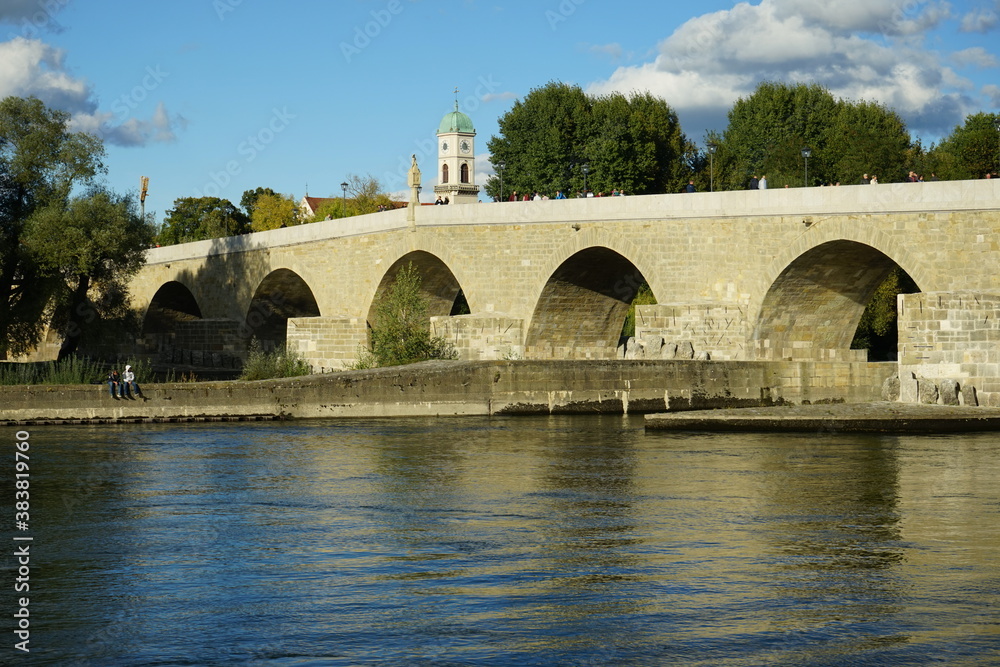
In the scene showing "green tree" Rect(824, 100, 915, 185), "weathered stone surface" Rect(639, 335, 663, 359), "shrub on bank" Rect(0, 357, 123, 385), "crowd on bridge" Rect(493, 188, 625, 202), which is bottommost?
"shrub on bank" Rect(0, 357, 123, 385)

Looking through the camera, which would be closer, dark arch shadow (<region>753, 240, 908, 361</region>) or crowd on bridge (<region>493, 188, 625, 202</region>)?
dark arch shadow (<region>753, 240, 908, 361</region>)

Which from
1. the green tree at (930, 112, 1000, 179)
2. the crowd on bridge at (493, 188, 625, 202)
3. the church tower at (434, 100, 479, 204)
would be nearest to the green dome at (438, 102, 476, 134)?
the church tower at (434, 100, 479, 204)

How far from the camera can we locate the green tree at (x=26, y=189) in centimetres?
2778

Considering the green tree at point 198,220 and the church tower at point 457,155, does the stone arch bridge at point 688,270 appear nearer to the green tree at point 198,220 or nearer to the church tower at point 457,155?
the green tree at point 198,220

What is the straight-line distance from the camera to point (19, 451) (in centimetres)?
1834

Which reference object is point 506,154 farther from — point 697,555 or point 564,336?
→ point 697,555

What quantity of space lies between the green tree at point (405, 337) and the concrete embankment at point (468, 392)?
3.15 metres

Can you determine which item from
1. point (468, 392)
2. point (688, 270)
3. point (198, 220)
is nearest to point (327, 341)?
point (468, 392)

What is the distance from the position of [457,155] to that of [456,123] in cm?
247

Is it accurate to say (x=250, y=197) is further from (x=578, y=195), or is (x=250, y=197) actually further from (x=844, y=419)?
(x=844, y=419)

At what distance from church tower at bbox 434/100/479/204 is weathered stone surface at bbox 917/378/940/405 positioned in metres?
68.9

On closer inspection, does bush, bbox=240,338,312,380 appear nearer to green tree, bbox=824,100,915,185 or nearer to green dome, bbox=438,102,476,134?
green tree, bbox=824,100,915,185

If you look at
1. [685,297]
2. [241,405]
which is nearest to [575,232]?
[685,297]

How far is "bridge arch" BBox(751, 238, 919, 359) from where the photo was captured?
23797 millimetres
